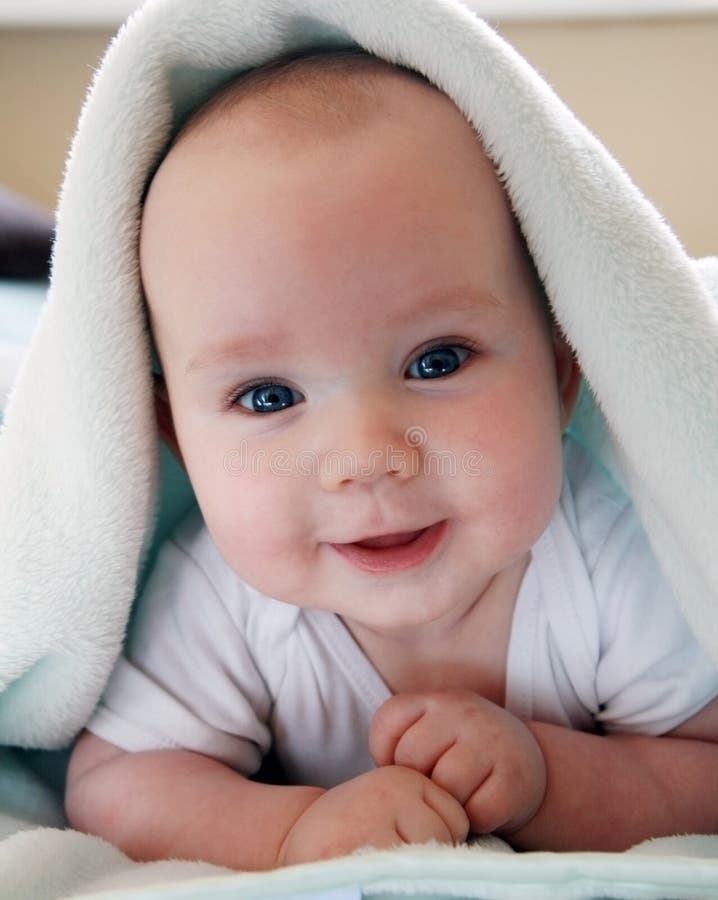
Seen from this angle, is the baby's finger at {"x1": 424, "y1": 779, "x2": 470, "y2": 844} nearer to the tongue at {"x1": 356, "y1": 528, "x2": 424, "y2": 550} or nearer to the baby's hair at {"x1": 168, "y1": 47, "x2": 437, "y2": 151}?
the tongue at {"x1": 356, "y1": 528, "x2": 424, "y2": 550}

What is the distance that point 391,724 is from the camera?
0.67 meters

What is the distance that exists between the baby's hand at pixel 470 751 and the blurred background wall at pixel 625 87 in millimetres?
1209

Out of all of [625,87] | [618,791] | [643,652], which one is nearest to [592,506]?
[643,652]

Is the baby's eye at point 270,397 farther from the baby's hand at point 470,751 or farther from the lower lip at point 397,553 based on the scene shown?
the baby's hand at point 470,751

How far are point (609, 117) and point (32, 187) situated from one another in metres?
1.02

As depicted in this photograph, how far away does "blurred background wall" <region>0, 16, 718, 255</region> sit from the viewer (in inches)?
62.9

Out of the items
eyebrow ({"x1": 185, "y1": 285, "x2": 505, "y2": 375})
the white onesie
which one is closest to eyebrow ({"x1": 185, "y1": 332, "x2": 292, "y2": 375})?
eyebrow ({"x1": 185, "y1": 285, "x2": 505, "y2": 375})

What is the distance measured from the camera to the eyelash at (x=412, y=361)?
0.61 m

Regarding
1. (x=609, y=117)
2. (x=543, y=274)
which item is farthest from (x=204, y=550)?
(x=609, y=117)

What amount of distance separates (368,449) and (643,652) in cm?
30

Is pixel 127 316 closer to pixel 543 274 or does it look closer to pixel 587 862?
pixel 543 274

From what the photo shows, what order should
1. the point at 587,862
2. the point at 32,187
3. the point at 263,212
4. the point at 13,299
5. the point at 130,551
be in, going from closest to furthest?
the point at 587,862 < the point at 263,212 < the point at 130,551 < the point at 13,299 < the point at 32,187

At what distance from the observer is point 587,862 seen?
1.50 ft

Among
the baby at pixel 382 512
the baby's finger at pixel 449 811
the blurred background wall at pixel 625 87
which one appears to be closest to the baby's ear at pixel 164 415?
the baby at pixel 382 512
